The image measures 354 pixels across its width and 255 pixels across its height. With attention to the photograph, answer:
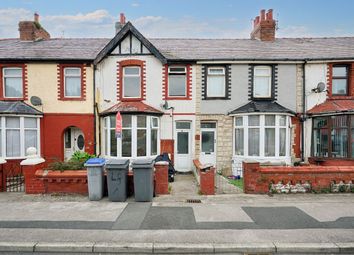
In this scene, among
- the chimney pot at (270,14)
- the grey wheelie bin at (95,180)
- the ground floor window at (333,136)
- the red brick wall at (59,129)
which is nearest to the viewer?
the grey wheelie bin at (95,180)

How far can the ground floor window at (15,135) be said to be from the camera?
11.6 metres

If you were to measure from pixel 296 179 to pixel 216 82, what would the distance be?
6.60 metres

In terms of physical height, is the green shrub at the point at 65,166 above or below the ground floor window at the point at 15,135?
below

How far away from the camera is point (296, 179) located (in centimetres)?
788

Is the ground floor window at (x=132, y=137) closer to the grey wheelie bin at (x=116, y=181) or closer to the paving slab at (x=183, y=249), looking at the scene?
the grey wheelie bin at (x=116, y=181)

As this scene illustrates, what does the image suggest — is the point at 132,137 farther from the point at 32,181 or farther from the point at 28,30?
the point at 28,30

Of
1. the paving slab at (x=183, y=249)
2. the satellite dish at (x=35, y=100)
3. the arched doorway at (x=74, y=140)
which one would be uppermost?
the satellite dish at (x=35, y=100)

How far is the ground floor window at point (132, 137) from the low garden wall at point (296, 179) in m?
5.57

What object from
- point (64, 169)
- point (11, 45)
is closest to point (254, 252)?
point (64, 169)

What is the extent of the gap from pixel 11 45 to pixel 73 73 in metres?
4.59

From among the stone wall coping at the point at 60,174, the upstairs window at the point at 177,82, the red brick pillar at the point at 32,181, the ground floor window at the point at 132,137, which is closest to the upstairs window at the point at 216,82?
the upstairs window at the point at 177,82

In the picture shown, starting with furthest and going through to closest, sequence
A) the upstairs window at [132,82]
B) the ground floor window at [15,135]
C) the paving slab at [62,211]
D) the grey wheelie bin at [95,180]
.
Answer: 1. the upstairs window at [132,82]
2. the ground floor window at [15,135]
3. the grey wheelie bin at [95,180]
4. the paving slab at [62,211]

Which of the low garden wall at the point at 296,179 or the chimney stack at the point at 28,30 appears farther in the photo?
the chimney stack at the point at 28,30

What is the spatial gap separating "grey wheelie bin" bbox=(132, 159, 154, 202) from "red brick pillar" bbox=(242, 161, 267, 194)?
315cm
